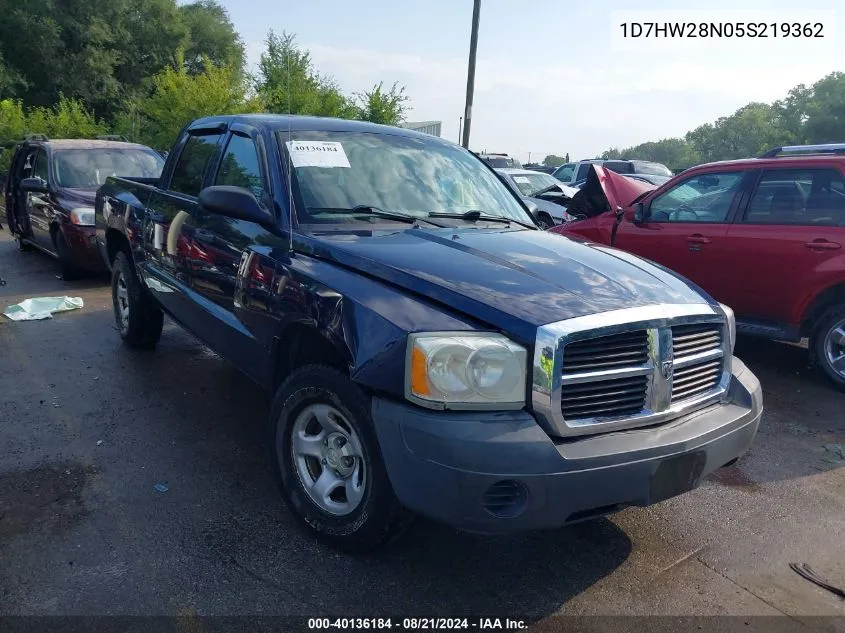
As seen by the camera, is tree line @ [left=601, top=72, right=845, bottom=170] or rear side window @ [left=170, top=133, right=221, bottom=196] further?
tree line @ [left=601, top=72, right=845, bottom=170]

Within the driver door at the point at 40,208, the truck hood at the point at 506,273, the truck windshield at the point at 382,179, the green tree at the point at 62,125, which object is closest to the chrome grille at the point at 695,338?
the truck hood at the point at 506,273

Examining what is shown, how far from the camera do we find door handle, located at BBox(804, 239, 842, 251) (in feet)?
17.6

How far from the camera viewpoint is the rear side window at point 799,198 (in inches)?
217

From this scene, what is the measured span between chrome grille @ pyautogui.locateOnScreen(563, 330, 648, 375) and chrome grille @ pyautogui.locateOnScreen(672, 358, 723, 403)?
9.8 inches

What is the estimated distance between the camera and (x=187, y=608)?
2615 mm

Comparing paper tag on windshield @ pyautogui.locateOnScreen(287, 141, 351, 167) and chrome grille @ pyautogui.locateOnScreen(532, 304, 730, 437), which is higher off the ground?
paper tag on windshield @ pyautogui.locateOnScreen(287, 141, 351, 167)

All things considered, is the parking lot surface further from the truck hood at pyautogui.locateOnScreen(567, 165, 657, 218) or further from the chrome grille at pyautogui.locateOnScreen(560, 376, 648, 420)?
the truck hood at pyautogui.locateOnScreen(567, 165, 657, 218)

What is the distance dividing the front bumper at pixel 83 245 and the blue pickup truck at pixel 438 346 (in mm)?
4813

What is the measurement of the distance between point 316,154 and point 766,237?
13.1ft

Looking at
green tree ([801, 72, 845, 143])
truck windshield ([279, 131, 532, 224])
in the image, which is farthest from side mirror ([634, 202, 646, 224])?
green tree ([801, 72, 845, 143])

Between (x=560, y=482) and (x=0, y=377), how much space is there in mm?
4616

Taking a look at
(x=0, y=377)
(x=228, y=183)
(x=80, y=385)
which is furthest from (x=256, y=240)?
(x=0, y=377)

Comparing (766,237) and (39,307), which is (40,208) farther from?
(766,237)

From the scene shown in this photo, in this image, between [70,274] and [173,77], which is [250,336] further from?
[173,77]
